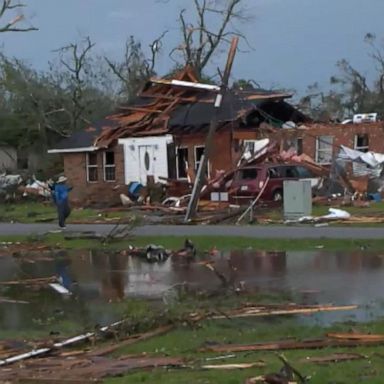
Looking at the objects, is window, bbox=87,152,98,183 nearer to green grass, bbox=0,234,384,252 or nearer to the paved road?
the paved road

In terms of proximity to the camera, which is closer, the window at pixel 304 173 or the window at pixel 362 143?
the window at pixel 304 173

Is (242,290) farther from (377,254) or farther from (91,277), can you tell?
(377,254)

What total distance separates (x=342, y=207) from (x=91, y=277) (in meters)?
15.9

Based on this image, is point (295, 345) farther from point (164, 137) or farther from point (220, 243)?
point (164, 137)

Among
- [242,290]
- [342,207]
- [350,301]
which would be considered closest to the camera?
[350,301]

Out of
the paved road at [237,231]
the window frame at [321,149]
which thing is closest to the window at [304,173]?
the window frame at [321,149]

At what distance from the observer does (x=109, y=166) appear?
47438 mm

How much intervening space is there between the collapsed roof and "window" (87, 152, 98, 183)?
0.66 meters

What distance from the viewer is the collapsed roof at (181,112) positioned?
42.3 m

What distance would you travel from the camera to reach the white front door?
4488cm

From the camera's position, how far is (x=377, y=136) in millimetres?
40188

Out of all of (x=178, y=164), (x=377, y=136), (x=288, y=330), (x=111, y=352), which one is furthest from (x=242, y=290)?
(x=178, y=164)

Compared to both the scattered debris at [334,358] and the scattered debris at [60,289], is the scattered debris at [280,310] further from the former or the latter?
the scattered debris at [60,289]

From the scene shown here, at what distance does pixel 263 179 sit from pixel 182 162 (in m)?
9.03
